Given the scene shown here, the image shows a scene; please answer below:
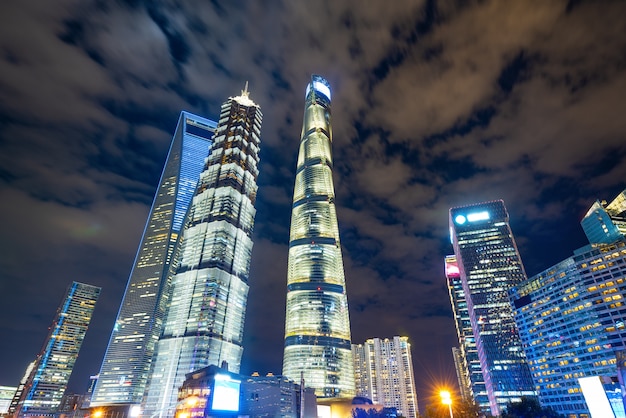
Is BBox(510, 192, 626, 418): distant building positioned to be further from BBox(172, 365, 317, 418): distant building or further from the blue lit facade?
BBox(172, 365, 317, 418): distant building

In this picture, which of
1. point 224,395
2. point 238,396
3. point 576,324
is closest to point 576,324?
point 576,324

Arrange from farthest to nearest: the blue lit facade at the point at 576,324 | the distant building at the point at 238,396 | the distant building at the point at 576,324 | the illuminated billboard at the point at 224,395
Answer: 1. the blue lit facade at the point at 576,324
2. the distant building at the point at 576,324
3. the distant building at the point at 238,396
4. the illuminated billboard at the point at 224,395

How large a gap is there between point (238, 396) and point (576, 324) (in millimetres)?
129976

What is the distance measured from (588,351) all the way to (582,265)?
32.4m

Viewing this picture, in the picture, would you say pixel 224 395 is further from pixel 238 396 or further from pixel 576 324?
pixel 576 324

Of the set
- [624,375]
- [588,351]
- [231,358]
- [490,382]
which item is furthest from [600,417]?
[231,358]

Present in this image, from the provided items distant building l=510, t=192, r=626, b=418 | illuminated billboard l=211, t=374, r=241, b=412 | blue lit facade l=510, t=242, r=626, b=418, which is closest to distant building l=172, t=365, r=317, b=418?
illuminated billboard l=211, t=374, r=241, b=412

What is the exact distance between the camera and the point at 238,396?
108 meters

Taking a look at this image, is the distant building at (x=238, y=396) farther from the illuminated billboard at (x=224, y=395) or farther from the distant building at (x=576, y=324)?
the distant building at (x=576, y=324)

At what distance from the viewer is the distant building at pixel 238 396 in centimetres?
10125

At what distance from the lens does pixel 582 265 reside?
14088 centimetres

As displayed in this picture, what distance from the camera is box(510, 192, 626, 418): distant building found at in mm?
126562

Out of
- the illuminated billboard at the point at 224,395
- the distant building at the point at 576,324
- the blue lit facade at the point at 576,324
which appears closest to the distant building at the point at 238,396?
the illuminated billboard at the point at 224,395

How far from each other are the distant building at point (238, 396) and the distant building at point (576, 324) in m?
102
